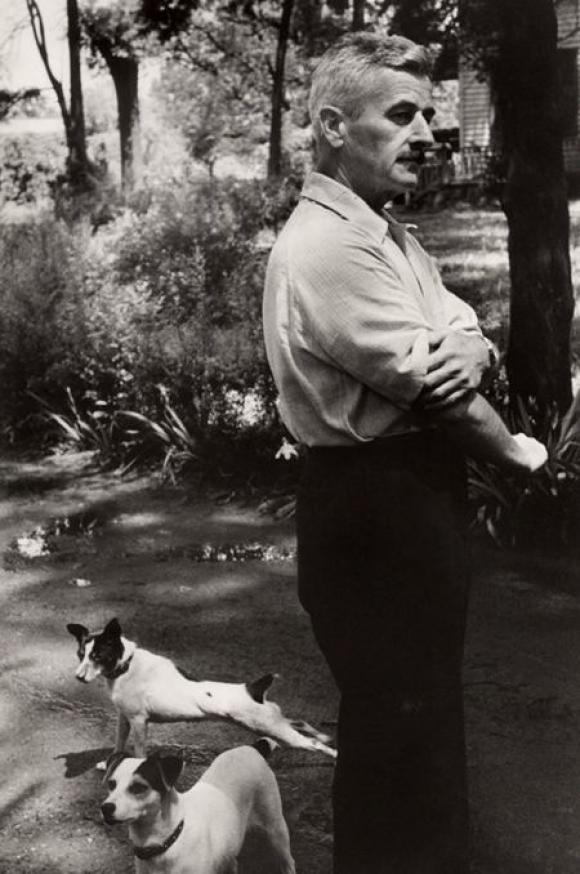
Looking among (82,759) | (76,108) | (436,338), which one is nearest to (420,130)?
(436,338)

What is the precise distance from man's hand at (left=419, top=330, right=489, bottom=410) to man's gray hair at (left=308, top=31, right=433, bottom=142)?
0.41 m

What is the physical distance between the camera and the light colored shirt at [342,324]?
6.68 ft

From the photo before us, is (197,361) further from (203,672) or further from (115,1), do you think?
(115,1)

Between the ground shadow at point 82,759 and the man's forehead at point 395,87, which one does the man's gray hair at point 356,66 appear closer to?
the man's forehead at point 395,87

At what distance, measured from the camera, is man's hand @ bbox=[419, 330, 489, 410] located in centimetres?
204

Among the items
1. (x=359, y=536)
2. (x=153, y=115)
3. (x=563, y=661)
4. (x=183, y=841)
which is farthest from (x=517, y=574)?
(x=153, y=115)

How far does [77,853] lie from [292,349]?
1.67m

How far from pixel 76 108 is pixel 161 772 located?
1371cm

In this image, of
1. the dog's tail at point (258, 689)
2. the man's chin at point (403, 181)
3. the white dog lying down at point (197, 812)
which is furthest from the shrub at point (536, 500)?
the man's chin at point (403, 181)

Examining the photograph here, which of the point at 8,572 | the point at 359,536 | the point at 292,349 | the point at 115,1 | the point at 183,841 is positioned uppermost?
the point at 115,1

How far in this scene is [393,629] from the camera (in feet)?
7.27

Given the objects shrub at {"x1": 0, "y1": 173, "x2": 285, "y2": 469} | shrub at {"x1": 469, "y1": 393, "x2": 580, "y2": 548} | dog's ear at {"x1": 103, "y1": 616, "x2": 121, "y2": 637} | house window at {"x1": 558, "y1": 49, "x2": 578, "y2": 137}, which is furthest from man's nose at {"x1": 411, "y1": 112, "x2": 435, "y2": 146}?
house window at {"x1": 558, "y1": 49, "x2": 578, "y2": 137}

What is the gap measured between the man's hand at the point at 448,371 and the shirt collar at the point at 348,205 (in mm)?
222

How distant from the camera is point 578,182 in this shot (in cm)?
2048
